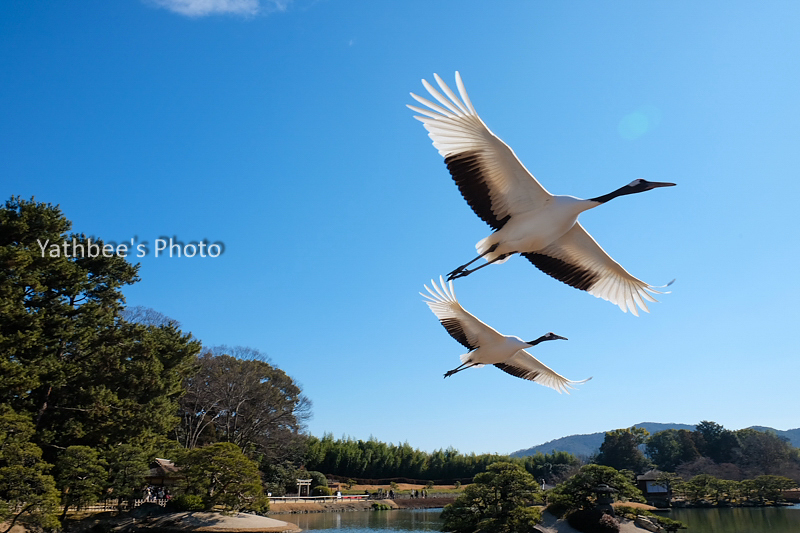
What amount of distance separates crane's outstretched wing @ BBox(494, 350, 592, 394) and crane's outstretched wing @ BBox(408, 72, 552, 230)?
2666 millimetres

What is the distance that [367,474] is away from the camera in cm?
4900

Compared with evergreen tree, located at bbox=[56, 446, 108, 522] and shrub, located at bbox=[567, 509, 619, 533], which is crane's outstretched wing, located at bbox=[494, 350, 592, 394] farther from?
evergreen tree, located at bbox=[56, 446, 108, 522]

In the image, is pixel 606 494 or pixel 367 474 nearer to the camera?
pixel 606 494

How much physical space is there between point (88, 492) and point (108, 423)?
8.13 ft

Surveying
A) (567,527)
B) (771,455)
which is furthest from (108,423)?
(771,455)

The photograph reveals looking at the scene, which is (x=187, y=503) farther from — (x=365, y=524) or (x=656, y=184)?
(x=656, y=184)

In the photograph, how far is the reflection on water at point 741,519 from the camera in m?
21.8

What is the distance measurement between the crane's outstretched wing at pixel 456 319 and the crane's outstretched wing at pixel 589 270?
940 mm

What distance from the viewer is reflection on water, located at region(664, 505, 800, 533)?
21844mm

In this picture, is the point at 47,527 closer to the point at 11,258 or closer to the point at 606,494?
the point at 11,258

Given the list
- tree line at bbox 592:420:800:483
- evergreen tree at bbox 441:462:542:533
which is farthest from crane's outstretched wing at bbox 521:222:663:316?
tree line at bbox 592:420:800:483

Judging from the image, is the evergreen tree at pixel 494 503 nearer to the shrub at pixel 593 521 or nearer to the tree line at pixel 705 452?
the shrub at pixel 593 521

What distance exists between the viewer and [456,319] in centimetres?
573

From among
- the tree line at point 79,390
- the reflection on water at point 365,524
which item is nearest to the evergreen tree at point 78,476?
the tree line at point 79,390
